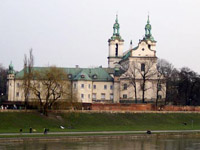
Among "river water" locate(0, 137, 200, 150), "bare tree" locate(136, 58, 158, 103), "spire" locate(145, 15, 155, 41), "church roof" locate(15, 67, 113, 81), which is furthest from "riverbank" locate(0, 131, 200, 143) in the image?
"spire" locate(145, 15, 155, 41)

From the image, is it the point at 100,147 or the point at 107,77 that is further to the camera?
the point at 107,77

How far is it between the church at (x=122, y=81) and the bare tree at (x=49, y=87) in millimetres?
26864

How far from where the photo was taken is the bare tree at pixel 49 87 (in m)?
77.8

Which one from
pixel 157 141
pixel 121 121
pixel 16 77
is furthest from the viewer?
pixel 16 77

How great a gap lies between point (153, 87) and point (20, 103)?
3451 cm

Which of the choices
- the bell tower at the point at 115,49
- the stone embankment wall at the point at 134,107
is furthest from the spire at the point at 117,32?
the stone embankment wall at the point at 134,107

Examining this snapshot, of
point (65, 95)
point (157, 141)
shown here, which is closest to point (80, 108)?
point (65, 95)

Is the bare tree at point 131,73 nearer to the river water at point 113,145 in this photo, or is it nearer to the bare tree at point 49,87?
the bare tree at point 49,87

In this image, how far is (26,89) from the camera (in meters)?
77.7

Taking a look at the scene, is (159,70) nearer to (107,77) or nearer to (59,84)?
(107,77)

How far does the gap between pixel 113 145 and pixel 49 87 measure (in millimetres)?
23763

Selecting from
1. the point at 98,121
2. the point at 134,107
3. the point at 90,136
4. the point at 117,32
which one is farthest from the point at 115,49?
the point at 90,136

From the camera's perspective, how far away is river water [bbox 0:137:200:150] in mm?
53469

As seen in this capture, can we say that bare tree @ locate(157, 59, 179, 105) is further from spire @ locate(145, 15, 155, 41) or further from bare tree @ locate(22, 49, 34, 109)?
bare tree @ locate(22, 49, 34, 109)
